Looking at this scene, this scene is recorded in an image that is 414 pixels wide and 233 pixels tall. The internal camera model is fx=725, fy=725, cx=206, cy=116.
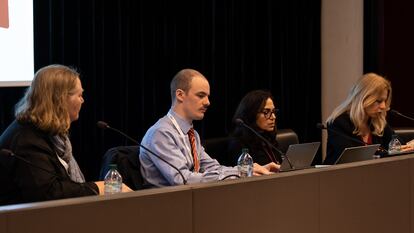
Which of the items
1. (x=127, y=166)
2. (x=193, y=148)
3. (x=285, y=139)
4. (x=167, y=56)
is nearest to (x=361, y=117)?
(x=285, y=139)

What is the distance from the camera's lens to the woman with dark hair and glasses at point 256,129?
4.17 m

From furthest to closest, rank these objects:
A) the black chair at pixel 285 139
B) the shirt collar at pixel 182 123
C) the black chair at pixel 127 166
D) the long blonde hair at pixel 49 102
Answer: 1. the black chair at pixel 285 139
2. the shirt collar at pixel 182 123
3. the black chair at pixel 127 166
4. the long blonde hair at pixel 49 102

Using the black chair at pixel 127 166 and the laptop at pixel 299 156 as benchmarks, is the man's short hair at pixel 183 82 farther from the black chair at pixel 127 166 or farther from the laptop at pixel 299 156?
the laptop at pixel 299 156

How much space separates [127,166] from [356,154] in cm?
111

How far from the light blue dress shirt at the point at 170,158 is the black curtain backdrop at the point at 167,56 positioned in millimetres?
1753

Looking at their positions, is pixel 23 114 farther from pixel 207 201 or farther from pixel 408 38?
pixel 408 38

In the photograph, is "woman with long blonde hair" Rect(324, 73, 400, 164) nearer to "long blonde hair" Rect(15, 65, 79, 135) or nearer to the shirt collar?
the shirt collar

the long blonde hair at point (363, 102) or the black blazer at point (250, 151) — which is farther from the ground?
the long blonde hair at point (363, 102)

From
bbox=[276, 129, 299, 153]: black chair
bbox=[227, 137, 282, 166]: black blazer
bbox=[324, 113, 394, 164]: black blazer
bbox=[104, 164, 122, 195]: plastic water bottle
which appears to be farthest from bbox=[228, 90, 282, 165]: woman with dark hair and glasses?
bbox=[104, 164, 122, 195]: plastic water bottle

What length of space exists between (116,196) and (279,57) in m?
4.84

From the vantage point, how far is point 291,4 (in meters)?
6.68

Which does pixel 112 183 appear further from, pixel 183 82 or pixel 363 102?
pixel 363 102

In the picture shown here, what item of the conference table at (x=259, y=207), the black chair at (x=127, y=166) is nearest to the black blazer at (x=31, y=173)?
the black chair at (x=127, y=166)

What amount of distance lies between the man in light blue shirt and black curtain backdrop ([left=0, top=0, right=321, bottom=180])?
67.4 inches
